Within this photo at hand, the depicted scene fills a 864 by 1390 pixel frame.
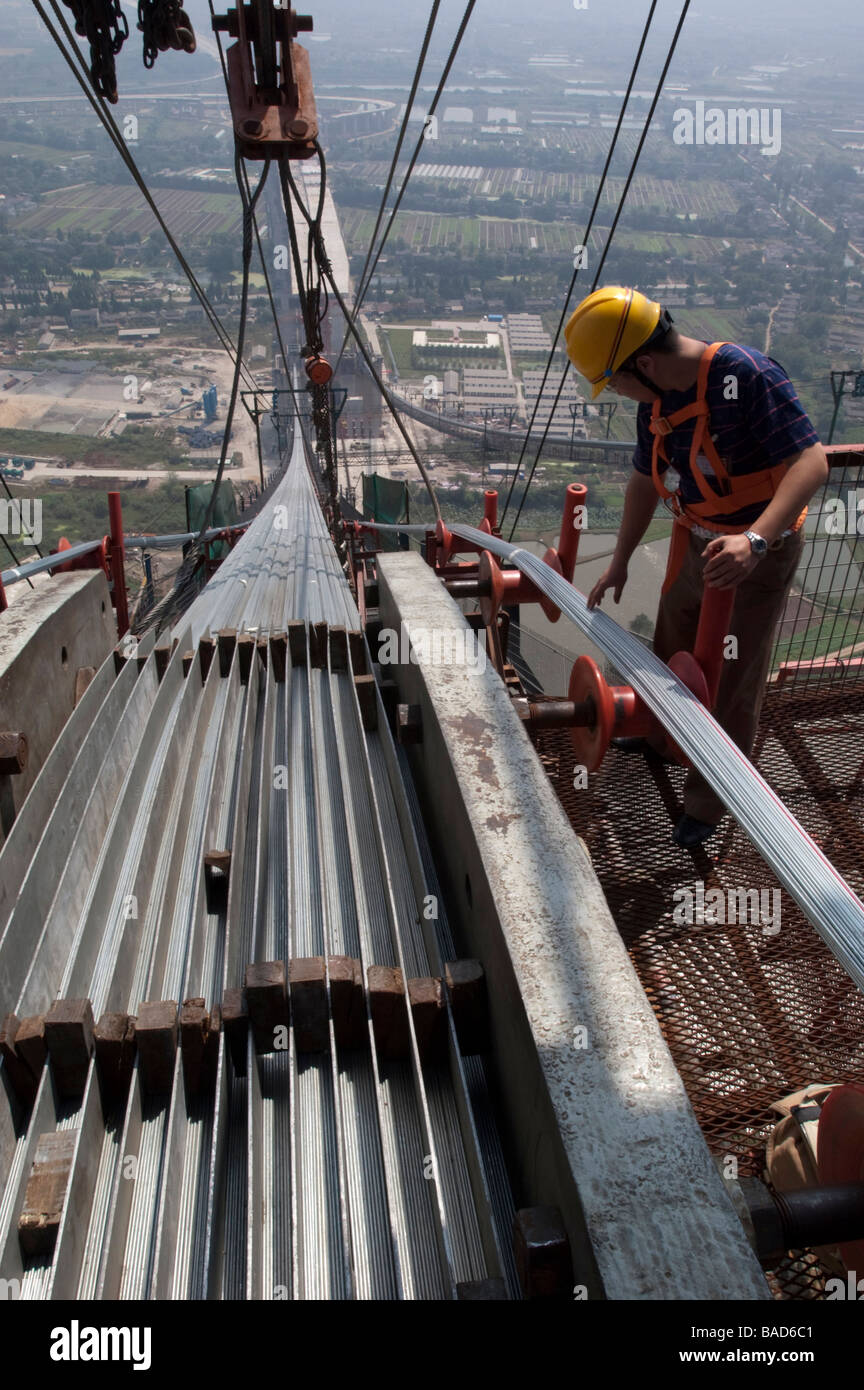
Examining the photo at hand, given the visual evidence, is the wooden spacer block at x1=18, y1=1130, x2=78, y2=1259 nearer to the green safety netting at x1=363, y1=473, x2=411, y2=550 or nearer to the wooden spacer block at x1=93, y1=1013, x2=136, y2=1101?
the wooden spacer block at x1=93, y1=1013, x2=136, y2=1101

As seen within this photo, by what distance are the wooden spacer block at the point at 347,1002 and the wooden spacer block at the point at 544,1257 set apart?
2.05ft

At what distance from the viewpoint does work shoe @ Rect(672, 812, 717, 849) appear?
2.91m

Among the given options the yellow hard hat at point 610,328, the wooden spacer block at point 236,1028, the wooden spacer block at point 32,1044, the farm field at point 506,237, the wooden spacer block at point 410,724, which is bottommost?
the wooden spacer block at point 236,1028

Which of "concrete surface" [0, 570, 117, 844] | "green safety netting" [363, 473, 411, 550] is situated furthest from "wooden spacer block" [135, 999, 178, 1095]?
"green safety netting" [363, 473, 411, 550]

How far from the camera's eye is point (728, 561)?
2.14 metres

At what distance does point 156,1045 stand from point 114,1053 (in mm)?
89

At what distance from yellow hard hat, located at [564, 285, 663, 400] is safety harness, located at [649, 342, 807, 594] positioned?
19cm

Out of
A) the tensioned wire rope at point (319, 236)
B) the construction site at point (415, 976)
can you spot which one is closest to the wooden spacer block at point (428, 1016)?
the construction site at point (415, 976)

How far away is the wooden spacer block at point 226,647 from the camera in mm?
3566

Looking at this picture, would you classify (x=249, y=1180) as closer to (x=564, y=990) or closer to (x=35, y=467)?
(x=564, y=990)

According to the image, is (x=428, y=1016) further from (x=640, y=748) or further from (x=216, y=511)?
(x=216, y=511)

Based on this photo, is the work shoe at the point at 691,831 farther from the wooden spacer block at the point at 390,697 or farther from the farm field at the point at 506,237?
the farm field at the point at 506,237

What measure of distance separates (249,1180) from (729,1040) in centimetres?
136

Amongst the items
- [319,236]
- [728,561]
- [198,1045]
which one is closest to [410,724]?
[728,561]
